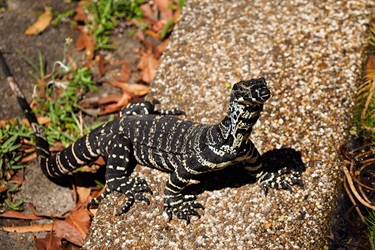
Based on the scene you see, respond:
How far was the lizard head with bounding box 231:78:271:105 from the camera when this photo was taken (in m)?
4.84

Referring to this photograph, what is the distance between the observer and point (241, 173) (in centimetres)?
621

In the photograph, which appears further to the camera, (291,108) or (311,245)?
(291,108)

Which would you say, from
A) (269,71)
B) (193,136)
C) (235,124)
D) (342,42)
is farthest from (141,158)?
(342,42)

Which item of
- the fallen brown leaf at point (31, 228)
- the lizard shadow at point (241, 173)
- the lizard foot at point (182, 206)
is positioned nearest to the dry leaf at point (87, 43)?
the fallen brown leaf at point (31, 228)

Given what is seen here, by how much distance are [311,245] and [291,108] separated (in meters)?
1.80

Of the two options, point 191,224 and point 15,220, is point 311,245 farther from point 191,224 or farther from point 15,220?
point 15,220

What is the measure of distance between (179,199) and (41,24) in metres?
4.53

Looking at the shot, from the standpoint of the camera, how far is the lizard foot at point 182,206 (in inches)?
229

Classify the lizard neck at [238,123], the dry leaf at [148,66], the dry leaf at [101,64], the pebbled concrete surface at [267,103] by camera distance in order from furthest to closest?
the dry leaf at [101,64]
the dry leaf at [148,66]
the pebbled concrete surface at [267,103]
the lizard neck at [238,123]

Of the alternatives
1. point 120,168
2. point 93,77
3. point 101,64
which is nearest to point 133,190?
point 120,168

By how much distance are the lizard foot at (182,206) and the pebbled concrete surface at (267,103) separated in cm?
8

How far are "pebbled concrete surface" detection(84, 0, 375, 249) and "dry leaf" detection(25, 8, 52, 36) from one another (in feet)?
8.12

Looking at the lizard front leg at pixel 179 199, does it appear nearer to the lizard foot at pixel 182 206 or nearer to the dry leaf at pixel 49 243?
the lizard foot at pixel 182 206

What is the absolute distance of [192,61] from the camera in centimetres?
730
